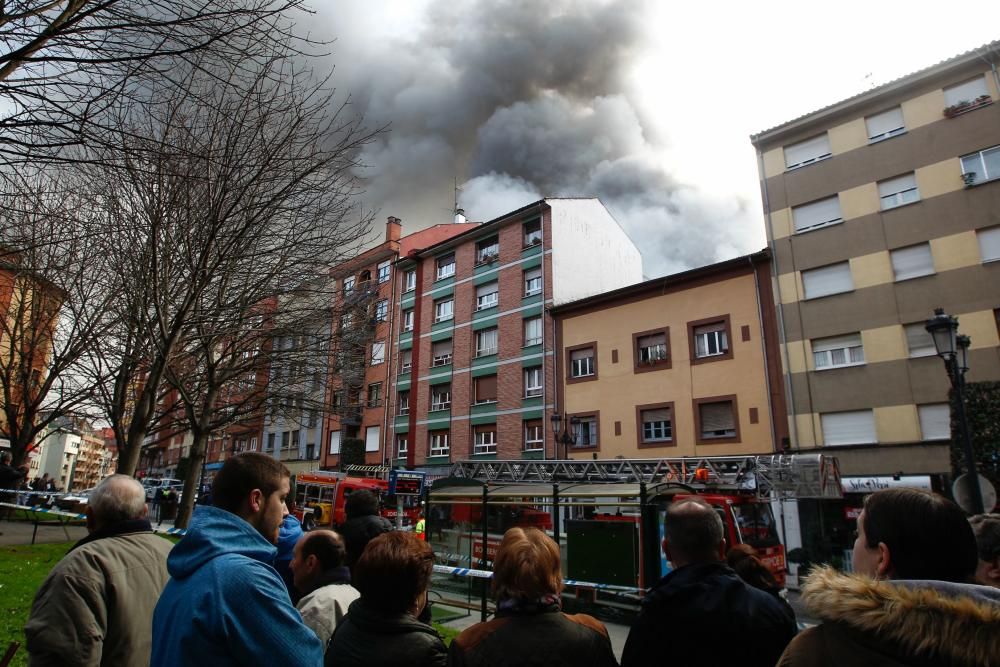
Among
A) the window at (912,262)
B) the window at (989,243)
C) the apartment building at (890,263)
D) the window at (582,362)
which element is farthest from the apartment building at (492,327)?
the window at (989,243)

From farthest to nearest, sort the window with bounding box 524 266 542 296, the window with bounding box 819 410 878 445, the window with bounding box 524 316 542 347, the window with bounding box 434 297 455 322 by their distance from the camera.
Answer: the window with bounding box 434 297 455 322, the window with bounding box 524 266 542 296, the window with bounding box 524 316 542 347, the window with bounding box 819 410 878 445

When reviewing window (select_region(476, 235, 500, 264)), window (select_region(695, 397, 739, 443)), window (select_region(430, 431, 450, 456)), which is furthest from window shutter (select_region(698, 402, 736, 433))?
window (select_region(476, 235, 500, 264))

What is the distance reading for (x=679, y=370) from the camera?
23.2m

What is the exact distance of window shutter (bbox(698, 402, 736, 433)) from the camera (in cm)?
2169

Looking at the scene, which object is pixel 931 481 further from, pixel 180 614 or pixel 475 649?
pixel 180 614

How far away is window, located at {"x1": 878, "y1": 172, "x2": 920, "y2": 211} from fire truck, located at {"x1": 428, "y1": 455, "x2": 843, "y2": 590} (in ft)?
37.1

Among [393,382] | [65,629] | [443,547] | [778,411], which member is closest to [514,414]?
[393,382]

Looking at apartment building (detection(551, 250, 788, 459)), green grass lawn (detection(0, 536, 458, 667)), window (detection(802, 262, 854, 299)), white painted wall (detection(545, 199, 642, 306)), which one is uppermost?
white painted wall (detection(545, 199, 642, 306))

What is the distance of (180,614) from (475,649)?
113 cm

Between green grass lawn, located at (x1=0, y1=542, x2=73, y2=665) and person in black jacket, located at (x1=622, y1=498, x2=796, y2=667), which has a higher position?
person in black jacket, located at (x1=622, y1=498, x2=796, y2=667)

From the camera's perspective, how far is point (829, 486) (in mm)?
13539

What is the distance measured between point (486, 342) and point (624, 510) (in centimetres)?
1971

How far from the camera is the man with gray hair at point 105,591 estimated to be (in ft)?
8.48

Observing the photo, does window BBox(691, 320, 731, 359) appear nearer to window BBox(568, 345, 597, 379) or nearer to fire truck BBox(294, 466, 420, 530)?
window BBox(568, 345, 597, 379)
